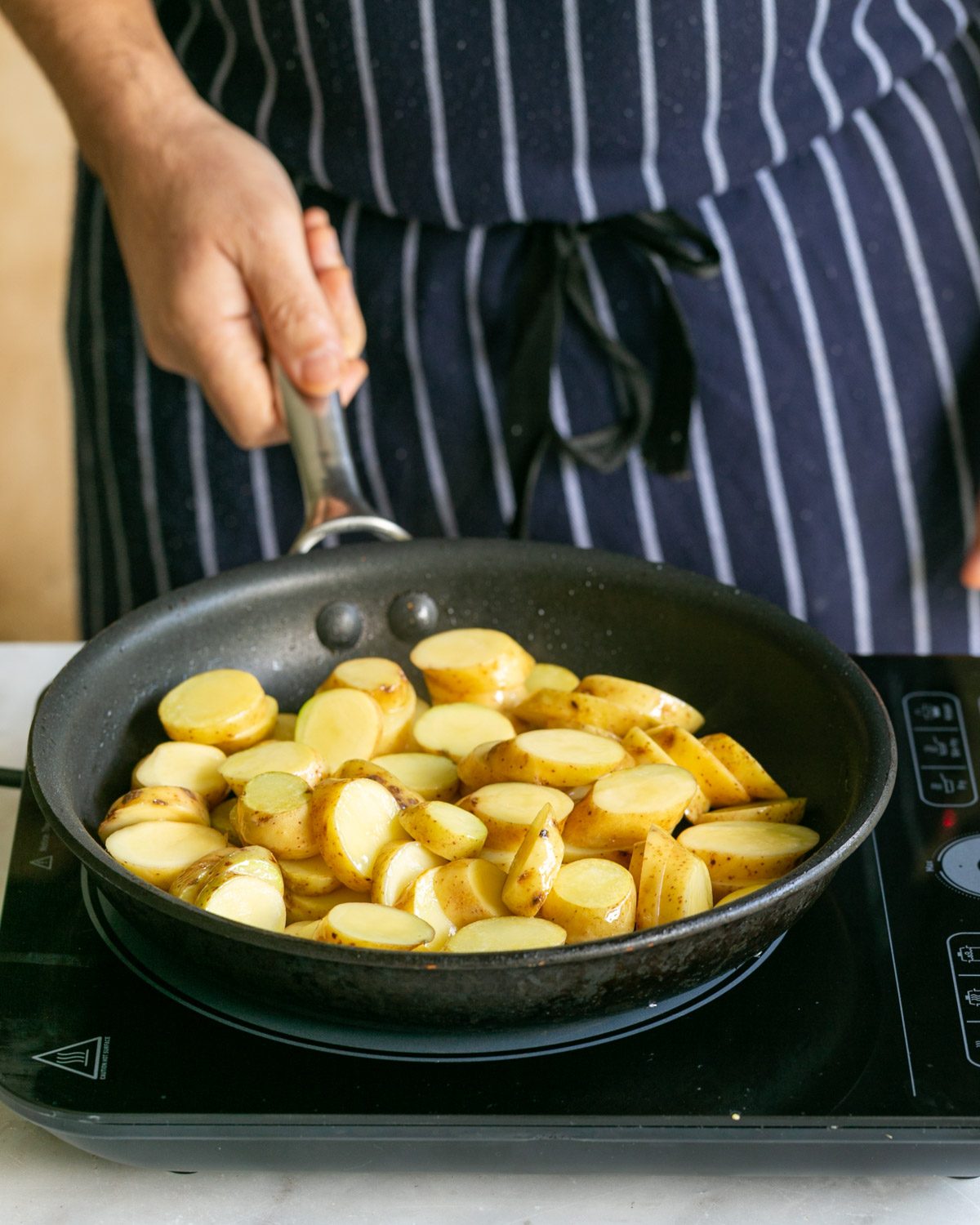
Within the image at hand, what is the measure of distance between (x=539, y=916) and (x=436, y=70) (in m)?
0.69

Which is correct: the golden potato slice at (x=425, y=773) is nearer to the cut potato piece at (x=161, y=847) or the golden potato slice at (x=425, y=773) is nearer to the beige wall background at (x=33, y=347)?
the cut potato piece at (x=161, y=847)

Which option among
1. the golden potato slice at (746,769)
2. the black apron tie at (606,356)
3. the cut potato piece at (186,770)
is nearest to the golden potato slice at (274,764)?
the cut potato piece at (186,770)

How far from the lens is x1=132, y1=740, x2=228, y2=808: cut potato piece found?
78 cm

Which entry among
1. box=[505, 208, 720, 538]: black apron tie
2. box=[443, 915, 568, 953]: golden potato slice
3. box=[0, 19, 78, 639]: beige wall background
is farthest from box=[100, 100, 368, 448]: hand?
box=[0, 19, 78, 639]: beige wall background

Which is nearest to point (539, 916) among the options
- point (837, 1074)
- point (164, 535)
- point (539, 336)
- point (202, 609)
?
point (837, 1074)

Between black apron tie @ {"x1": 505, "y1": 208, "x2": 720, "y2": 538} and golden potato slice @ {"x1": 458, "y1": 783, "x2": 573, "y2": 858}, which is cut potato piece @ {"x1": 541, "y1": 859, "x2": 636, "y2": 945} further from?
black apron tie @ {"x1": 505, "y1": 208, "x2": 720, "y2": 538}

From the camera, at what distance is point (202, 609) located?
88cm

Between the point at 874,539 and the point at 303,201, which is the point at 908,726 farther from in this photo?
the point at 303,201

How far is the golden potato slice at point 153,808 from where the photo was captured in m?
0.73

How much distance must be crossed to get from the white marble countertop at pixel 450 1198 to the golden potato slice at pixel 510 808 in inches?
6.4

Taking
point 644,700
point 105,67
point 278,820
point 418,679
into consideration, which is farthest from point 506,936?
point 105,67

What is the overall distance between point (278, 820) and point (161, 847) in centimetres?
7

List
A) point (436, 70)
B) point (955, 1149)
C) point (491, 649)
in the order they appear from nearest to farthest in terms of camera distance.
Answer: point (955, 1149) → point (491, 649) → point (436, 70)

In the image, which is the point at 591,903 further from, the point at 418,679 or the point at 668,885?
the point at 418,679
